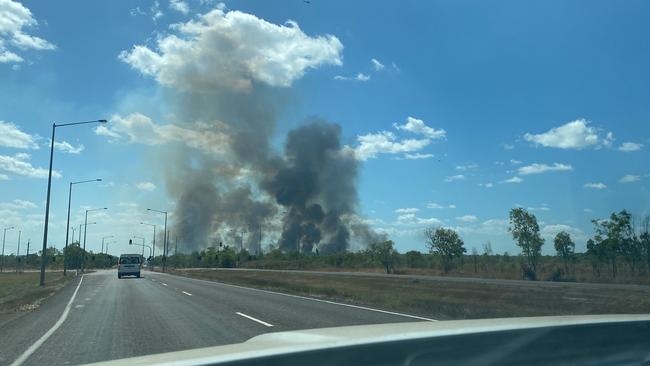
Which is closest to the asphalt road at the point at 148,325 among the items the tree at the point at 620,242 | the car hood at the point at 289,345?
the car hood at the point at 289,345

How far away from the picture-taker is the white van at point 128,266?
6016 cm

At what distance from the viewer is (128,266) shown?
2386 inches

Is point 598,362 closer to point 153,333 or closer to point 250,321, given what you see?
point 153,333

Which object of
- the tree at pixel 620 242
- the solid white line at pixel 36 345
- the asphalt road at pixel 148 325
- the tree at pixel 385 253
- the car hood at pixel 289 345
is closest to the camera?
the car hood at pixel 289 345

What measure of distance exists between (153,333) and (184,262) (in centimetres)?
16570

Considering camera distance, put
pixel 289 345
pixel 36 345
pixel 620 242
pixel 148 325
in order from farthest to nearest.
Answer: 1. pixel 620 242
2. pixel 148 325
3. pixel 36 345
4. pixel 289 345

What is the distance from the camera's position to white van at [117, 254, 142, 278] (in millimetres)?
60156

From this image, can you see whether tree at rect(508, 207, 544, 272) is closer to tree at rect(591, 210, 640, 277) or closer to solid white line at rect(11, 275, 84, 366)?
tree at rect(591, 210, 640, 277)

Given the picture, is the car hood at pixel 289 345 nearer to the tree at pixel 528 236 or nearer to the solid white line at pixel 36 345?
the solid white line at pixel 36 345

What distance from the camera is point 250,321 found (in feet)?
47.9

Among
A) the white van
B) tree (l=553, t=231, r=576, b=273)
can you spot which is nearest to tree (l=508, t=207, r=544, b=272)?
tree (l=553, t=231, r=576, b=273)

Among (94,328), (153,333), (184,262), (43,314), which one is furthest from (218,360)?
(184,262)

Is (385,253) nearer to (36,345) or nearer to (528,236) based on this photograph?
(528,236)

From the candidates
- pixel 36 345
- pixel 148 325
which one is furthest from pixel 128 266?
pixel 36 345
